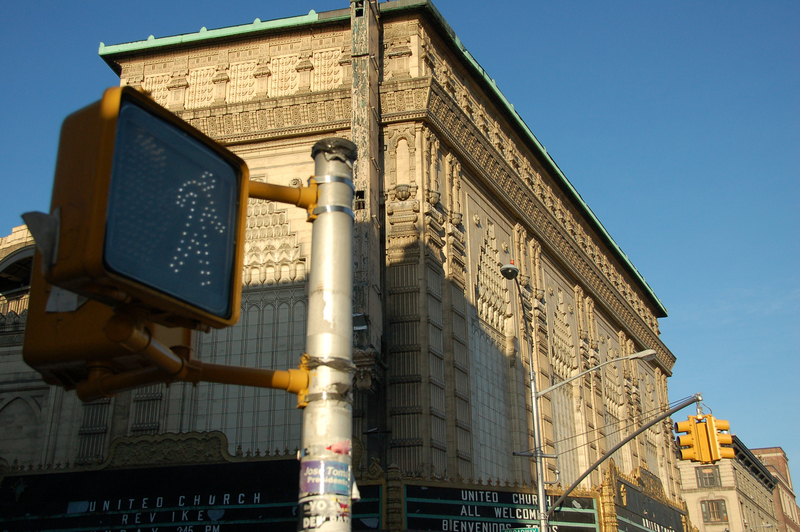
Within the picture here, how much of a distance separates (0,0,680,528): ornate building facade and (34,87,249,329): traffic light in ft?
64.6

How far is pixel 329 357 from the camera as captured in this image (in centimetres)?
524

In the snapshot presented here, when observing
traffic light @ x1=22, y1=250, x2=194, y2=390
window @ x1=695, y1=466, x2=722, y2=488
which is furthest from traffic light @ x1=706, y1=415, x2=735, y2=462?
window @ x1=695, y1=466, x2=722, y2=488

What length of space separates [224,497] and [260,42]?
66.8ft

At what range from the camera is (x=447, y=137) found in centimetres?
3266

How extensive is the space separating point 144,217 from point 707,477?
97.2m

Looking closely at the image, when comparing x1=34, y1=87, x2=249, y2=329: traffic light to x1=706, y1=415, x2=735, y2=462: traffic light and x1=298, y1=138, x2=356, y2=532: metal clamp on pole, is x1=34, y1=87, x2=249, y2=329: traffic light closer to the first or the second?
x1=298, y1=138, x2=356, y2=532: metal clamp on pole

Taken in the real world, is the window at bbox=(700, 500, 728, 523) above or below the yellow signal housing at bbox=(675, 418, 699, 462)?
above

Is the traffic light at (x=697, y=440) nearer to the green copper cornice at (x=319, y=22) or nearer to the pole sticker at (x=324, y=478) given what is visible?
the pole sticker at (x=324, y=478)

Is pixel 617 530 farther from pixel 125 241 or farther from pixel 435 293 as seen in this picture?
pixel 125 241

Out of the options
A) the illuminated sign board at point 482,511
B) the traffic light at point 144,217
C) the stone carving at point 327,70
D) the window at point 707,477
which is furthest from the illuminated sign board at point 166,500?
the window at point 707,477

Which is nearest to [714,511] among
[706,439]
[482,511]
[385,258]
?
[385,258]

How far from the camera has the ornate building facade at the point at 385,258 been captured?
2750 centimetres

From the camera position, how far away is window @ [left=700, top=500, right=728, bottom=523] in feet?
289

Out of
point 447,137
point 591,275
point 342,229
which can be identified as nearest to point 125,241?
point 342,229
